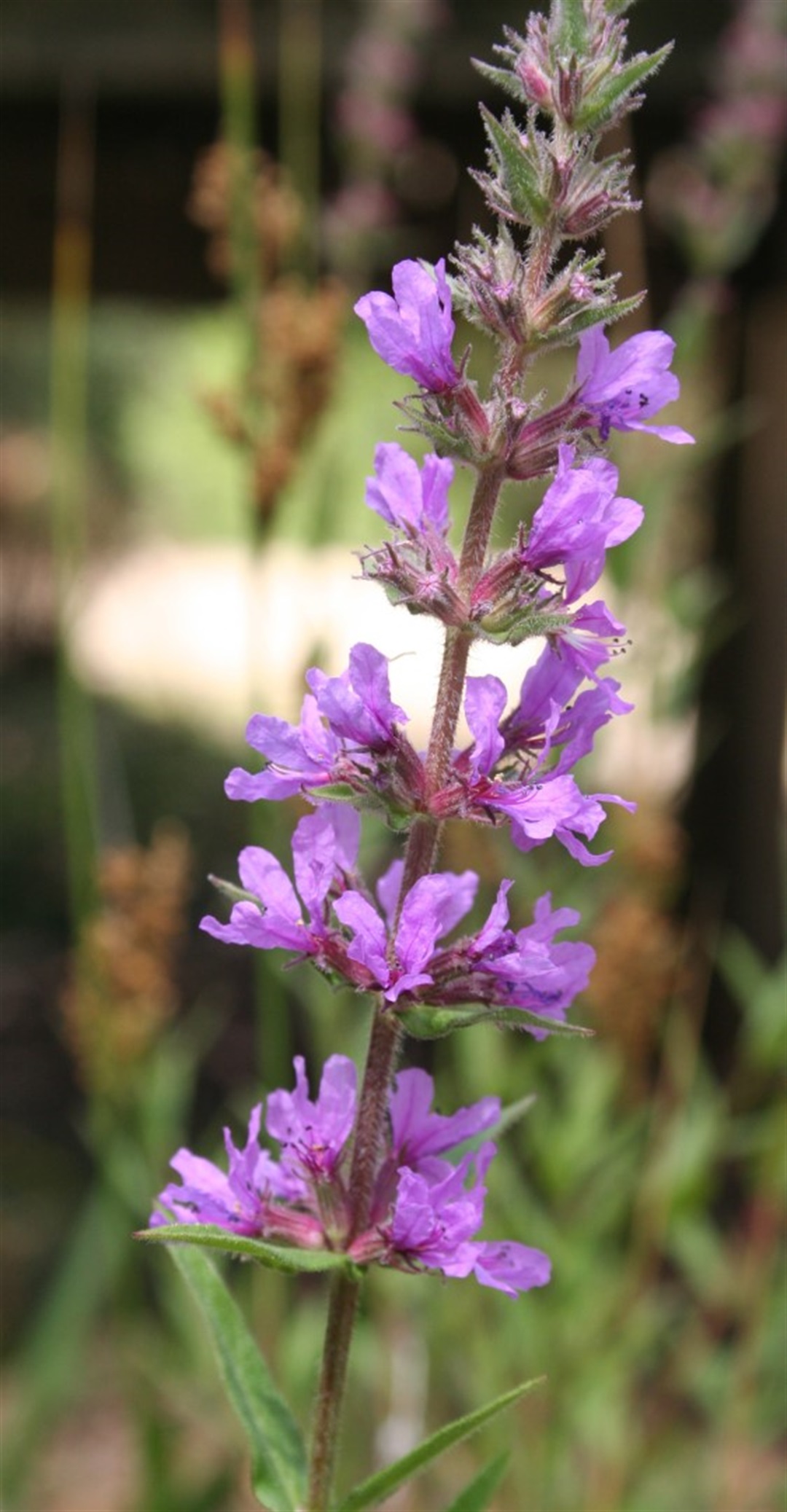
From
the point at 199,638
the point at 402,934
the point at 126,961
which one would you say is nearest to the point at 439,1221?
the point at 402,934

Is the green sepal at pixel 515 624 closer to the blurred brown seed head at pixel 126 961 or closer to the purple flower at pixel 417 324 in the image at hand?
the purple flower at pixel 417 324

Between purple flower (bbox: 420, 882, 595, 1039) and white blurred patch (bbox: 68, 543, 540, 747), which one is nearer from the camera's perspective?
purple flower (bbox: 420, 882, 595, 1039)

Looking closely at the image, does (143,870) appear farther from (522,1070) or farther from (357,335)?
(357,335)

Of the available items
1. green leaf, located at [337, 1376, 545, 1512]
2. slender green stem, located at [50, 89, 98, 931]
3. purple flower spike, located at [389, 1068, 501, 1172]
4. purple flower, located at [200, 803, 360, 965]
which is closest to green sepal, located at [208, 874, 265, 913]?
purple flower, located at [200, 803, 360, 965]

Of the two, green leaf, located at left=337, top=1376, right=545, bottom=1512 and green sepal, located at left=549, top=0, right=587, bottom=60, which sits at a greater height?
green sepal, located at left=549, top=0, right=587, bottom=60

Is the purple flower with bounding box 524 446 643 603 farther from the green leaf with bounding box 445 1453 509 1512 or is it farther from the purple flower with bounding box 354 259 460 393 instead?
the green leaf with bounding box 445 1453 509 1512

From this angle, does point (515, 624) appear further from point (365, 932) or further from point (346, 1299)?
point (346, 1299)

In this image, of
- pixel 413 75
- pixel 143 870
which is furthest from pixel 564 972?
pixel 413 75
